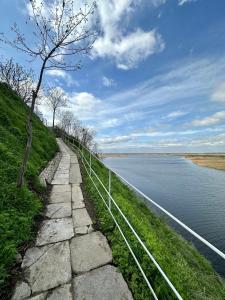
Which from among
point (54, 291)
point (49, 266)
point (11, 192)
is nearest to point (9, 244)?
point (49, 266)

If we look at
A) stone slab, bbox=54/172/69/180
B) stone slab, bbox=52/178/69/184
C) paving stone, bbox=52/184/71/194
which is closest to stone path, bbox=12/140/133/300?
paving stone, bbox=52/184/71/194

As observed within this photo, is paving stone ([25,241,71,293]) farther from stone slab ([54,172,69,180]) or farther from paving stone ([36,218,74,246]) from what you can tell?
stone slab ([54,172,69,180])

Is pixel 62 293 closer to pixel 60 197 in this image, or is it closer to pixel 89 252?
pixel 89 252

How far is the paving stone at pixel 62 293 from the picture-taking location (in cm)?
217

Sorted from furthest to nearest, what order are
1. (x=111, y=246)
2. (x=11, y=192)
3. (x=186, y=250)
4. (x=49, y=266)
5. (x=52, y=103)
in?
(x=52, y=103) < (x=186, y=250) < (x=11, y=192) < (x=111, y=246) < (x=49, y=266)

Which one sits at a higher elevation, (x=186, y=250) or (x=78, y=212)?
(x=78, y=212)

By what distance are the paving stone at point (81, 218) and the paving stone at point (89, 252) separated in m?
0.41

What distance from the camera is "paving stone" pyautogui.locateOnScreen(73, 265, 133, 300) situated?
7.27ft

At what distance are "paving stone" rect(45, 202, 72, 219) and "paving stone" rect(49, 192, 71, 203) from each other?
0.24m

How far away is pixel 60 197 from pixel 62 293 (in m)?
3.21

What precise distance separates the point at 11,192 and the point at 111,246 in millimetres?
2402

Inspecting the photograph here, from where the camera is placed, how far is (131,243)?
3.32m

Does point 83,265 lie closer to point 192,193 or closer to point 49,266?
point 49,266

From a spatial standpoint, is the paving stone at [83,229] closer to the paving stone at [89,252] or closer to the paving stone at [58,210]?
the paving stone at [89,252]
